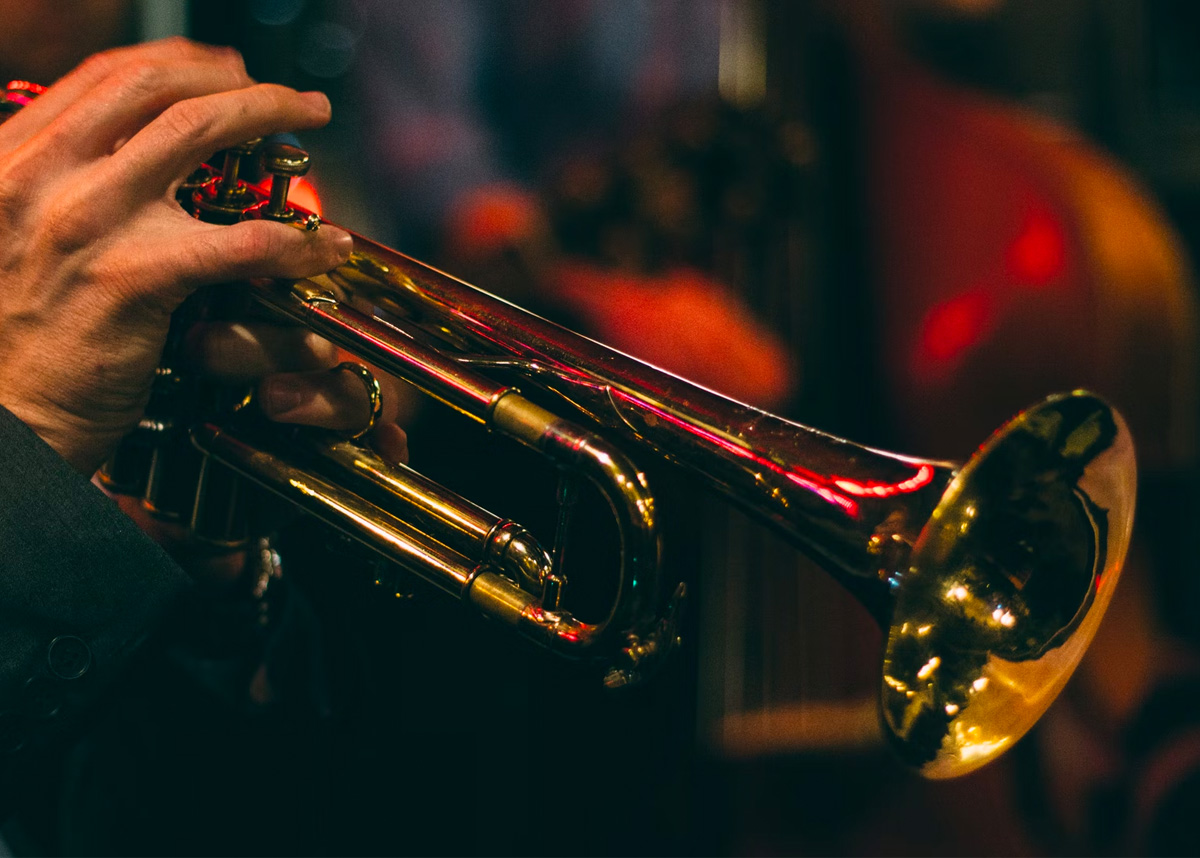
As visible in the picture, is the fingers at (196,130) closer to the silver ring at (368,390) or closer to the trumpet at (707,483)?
the trumpet at (707,483)

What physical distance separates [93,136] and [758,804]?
1086 mm

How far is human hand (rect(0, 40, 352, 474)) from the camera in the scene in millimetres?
505

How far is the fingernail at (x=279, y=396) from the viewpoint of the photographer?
59 centimetres

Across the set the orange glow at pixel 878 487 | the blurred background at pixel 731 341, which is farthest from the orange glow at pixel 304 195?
the orange glow at pixel 878 487

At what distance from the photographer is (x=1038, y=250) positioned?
1300 millimetres

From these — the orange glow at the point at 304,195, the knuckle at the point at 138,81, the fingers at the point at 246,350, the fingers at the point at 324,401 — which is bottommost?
the fingers at the point at 324,401

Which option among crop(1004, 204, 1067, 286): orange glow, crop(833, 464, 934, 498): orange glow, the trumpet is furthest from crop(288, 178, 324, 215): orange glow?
crop(1004, 204, 1067, 286): orange glow

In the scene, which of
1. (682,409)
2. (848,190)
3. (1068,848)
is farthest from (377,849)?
(848,190)

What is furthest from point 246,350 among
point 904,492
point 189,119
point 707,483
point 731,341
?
point 731,341

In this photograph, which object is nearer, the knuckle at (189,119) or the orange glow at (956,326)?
the knuckle at (189,119)

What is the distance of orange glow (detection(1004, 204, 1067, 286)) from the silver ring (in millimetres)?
1022

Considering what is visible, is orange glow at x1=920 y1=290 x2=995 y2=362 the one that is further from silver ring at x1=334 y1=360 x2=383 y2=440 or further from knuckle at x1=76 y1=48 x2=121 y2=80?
knuckle at x1=76 y1=48 x2=121 y2=80

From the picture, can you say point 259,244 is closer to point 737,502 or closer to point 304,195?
point 304,195

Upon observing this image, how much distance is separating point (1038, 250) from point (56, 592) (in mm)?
1256
